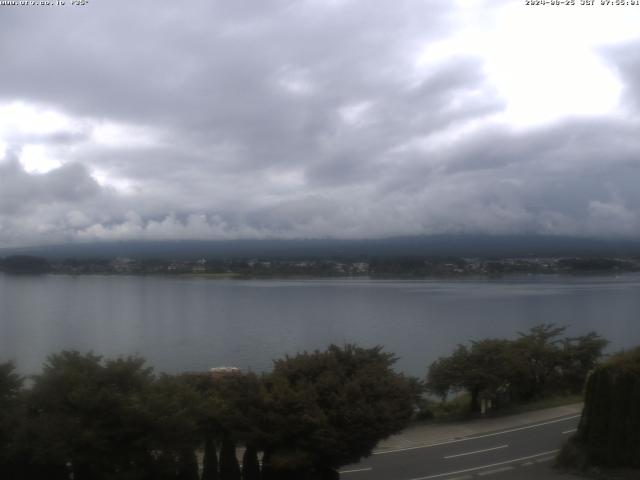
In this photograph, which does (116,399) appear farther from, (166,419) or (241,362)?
(241,362)

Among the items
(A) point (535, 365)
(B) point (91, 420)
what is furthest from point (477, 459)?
(A) point (535, 365)

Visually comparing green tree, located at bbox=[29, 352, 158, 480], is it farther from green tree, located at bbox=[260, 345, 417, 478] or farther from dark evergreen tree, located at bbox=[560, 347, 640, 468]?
dark evergreen tree, located at bbox=[560, 347, 640, 468]

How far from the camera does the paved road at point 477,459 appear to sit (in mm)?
16109

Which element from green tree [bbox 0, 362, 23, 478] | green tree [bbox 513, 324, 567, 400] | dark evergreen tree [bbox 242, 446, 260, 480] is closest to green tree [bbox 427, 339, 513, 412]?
green tree [bbox 513, 324, 567, 400]

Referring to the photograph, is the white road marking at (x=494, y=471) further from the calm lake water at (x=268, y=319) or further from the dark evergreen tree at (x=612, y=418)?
the calm lake water at (x=268, y=319)

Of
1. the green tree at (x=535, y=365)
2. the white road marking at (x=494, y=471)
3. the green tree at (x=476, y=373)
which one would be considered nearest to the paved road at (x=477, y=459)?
the white road marking at (x=494, y=471)

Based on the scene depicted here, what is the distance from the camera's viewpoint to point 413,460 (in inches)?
710

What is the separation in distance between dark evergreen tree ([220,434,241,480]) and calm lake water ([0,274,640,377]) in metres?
24.0

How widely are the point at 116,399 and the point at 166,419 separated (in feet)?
3.29

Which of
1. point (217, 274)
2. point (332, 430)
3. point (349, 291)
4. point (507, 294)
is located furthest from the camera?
point (217, 274)

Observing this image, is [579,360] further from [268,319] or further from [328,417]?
[268,319]

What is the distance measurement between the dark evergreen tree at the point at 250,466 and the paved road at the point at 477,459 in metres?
3.23

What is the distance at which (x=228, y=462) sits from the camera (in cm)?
1384

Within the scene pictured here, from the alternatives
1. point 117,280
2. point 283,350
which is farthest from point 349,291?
point 283,350
